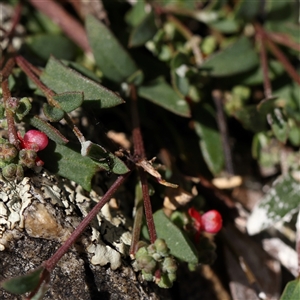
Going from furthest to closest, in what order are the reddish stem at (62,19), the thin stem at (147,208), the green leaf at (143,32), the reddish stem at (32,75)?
the reddish stem at (62,19)
the green leaf at (143,32)
the reddish stem at (32,75)
the thin stem at (147,208)

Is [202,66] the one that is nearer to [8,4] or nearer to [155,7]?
[155,7]

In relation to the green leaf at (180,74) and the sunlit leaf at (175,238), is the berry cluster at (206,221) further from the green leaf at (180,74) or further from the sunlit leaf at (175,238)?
the green leaf at (180,74)

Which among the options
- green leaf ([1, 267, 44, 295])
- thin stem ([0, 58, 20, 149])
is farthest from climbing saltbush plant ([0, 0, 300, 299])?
green leaf ([1, 267, 44, 295])

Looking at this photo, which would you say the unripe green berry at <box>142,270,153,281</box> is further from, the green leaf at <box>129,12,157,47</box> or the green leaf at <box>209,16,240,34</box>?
the green leaf at <box>209,16,240,34</box>

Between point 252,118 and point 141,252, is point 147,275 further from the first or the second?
point 252,118

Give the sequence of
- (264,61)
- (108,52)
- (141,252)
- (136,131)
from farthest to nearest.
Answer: (264,61) < (108,52) < (136,131) < (141,252)

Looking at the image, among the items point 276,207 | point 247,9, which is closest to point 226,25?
point 247,9

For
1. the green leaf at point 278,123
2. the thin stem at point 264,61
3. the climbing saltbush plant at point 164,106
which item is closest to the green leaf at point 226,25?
the climbing saltbush plant at point 164,106
